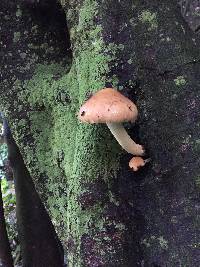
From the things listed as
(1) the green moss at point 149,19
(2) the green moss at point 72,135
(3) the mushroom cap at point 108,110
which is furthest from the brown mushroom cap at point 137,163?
(1) the green moss at point 149,19

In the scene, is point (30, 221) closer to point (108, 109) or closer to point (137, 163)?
point (137, 163)

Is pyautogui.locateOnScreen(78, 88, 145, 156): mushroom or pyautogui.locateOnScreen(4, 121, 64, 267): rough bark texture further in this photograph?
pyautogui.locateOnScreen(4, 121, 64, 267): rough bark texture

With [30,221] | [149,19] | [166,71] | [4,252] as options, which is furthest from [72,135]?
[30,221]

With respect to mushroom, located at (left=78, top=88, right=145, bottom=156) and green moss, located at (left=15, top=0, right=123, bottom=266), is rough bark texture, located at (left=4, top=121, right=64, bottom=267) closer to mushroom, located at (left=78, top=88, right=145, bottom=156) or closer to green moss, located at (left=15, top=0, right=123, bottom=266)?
green moss, located at (left=15, top=0, right=123, bottom=266)

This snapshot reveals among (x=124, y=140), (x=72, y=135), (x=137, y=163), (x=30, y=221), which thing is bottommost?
(x=137, y=163)

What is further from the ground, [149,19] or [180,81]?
[149,19]

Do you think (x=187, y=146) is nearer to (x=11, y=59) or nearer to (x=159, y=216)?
(x=159, y=216)

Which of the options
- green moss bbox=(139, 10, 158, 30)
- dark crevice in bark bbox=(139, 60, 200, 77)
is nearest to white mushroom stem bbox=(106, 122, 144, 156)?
dark crevice in bark bbox=(139, 60, 200, 77)
